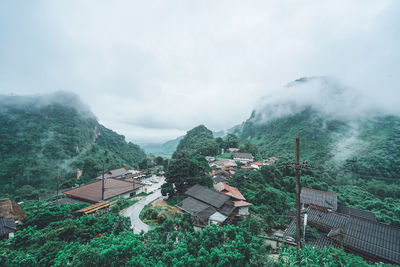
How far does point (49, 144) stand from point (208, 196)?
5852cm

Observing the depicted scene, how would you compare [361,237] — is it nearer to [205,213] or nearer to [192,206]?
[205,213]

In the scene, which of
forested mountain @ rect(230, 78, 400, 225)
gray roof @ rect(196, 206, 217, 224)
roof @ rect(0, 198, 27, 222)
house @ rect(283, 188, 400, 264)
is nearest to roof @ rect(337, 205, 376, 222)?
forested mountain @ rect(230, 78, 400, 225)

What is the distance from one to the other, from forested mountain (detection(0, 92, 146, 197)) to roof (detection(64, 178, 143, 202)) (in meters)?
16.5

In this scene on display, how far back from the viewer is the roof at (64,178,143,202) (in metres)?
24.6

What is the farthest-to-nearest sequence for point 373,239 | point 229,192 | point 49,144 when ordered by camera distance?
point 49,144 < point 229,192 < point 373,239

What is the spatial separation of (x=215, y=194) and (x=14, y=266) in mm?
18965

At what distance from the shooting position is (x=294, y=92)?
107 meters

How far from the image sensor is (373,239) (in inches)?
516

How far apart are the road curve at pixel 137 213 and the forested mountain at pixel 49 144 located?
1040 inches

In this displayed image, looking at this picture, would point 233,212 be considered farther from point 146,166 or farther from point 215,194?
point 146,166

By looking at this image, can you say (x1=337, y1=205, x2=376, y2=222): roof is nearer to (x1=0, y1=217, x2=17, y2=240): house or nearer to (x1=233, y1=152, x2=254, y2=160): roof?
(x1=233, y1=152, x2=254, y2=160): roof

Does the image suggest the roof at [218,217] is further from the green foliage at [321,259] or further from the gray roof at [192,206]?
the green foliage at [321,259]

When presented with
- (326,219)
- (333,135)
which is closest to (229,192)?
(326,219)

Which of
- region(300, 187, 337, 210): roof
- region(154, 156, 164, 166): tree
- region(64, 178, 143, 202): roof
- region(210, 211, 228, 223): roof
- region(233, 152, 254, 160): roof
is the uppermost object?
region(233, 152, 254, 160): roof
